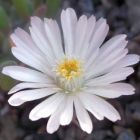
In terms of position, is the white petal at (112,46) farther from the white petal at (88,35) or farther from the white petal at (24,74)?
the white petal at (24,74)

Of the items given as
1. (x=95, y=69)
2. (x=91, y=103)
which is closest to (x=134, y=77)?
(x=95, y=69)

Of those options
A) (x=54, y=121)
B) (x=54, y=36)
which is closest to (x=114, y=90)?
(x=54, y=121)

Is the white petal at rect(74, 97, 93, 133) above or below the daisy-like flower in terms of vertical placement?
below

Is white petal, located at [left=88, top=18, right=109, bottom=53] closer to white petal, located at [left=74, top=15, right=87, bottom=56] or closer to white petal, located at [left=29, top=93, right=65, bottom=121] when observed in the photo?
white petal, located at [left=74, top=15, right=87, bottom=56]

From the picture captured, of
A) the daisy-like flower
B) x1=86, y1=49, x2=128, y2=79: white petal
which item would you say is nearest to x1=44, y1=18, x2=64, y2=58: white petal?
the daisy-like flower

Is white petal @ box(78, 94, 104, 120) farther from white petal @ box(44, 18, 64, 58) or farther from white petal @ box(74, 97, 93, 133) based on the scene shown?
white petal @ box(44, 18, 64, 58)

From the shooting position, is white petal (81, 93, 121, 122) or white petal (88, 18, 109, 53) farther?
white petal (88, 18, 109, 53)

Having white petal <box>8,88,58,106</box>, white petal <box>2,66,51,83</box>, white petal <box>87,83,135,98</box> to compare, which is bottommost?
white petal <box>87,83,135,98</box>

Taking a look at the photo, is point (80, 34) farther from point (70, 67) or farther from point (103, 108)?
point (103, 108)
